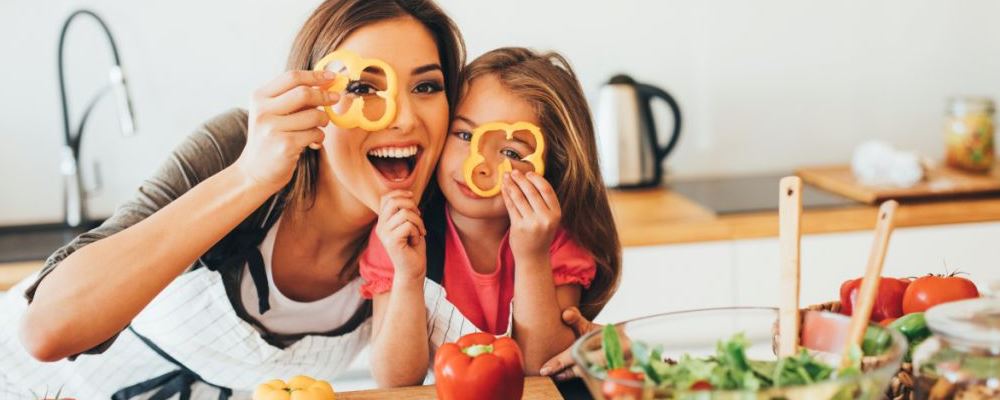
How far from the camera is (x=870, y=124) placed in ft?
9.12

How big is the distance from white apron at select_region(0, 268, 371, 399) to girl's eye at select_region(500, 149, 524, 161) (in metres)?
0.36

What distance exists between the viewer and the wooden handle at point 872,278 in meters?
0.85

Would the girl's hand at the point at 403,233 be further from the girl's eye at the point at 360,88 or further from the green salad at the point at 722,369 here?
the green salad at the point at 722,369

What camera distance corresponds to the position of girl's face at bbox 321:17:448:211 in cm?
132

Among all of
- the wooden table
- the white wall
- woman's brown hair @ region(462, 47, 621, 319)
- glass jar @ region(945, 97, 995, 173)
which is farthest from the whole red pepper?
glass jar @ region(945, 97, 995, 173)

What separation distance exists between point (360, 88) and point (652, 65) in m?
1.52

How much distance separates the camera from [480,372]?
1.06 m

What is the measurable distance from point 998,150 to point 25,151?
8.63 feet

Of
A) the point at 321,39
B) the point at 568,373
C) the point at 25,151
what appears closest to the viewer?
the point at 568,373

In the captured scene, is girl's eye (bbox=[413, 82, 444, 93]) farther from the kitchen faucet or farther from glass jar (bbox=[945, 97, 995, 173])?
glass jar (bbox=[945, 97, 995, 173])

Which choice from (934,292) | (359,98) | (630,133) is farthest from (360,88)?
(630,133)

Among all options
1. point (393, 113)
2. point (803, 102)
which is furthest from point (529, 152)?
point (803, 102)

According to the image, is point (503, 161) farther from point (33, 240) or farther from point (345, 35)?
point (33, 240)

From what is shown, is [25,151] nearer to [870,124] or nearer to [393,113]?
[393,113]
